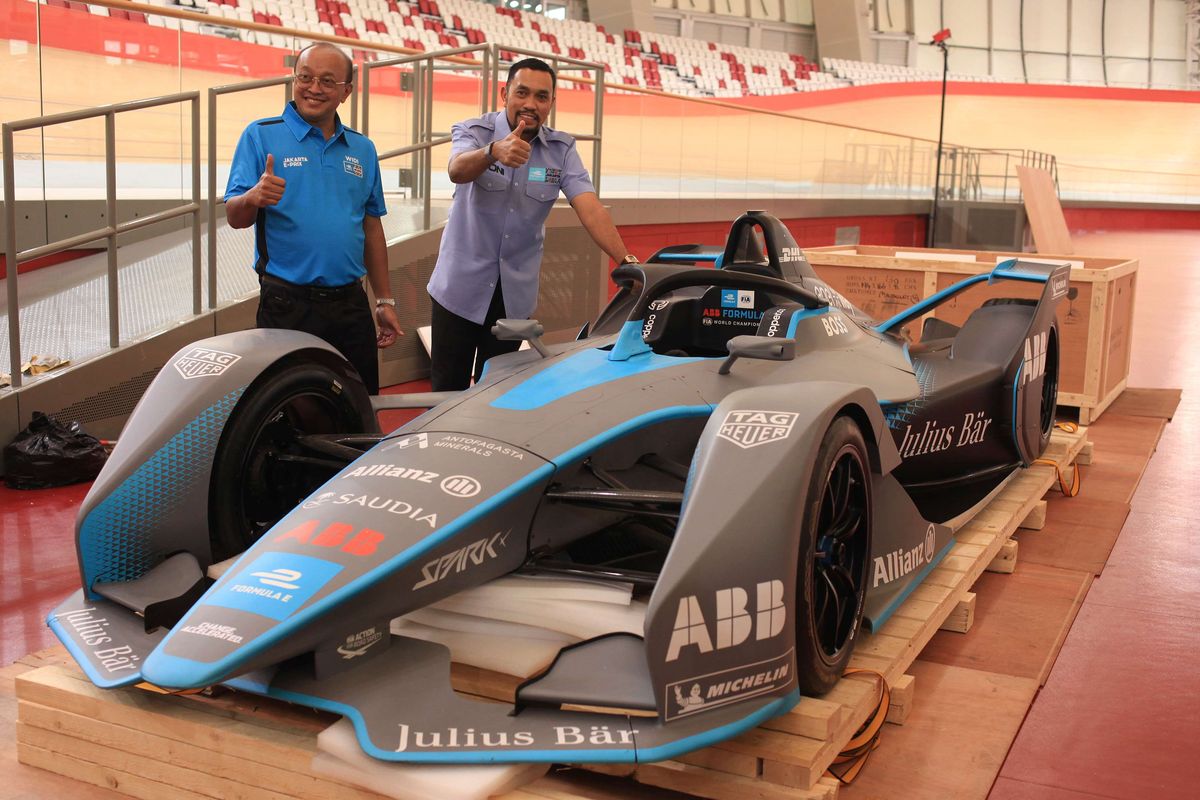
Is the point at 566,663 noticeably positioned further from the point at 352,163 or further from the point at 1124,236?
the point at 1124,236

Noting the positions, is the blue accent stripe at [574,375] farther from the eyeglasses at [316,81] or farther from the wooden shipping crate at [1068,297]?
the wooden shipping crate at [1068,297]

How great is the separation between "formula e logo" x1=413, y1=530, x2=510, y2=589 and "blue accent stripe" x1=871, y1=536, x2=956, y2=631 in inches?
42.9

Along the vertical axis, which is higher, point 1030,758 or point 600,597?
point 600,597

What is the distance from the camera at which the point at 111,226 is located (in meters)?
5.98

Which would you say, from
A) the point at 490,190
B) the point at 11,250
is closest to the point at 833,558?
the point at 490,190

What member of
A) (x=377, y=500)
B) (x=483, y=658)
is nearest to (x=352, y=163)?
(x=377, y=500)

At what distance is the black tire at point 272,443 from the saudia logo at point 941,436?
6.19 feet

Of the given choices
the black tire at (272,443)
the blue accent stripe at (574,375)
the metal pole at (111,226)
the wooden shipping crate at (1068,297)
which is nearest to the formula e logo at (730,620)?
the blue accent stripe at (574,375)

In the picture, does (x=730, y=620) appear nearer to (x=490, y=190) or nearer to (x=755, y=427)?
(x=755, y=427)

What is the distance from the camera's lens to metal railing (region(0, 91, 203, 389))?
5324 mm

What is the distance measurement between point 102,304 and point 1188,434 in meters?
6.49

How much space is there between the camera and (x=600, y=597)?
297cm

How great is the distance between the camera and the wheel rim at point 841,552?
302cm

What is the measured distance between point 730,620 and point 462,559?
0.69 meters
